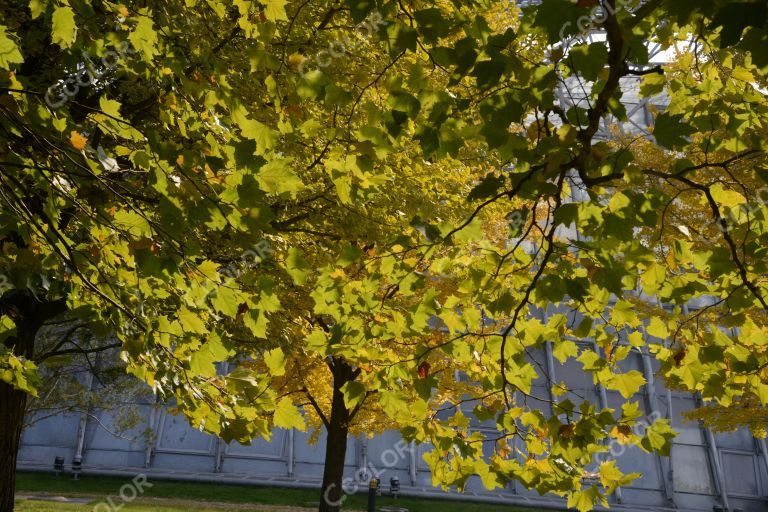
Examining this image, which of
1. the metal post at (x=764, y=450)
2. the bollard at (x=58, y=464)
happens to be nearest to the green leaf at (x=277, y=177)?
the bollard at (x=58, y=464)

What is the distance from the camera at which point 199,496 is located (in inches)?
560

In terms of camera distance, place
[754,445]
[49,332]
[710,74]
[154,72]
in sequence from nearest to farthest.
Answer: [154,72] → [710,74] → [49,332] → [754,445]

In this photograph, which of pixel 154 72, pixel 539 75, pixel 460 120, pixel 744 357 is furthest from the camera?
pixel 154 72

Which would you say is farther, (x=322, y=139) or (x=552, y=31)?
(x=322, y=139)

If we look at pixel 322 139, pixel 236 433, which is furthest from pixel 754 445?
pixel 236 433

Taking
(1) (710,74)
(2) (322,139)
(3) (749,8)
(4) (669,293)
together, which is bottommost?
(4) (669,293)

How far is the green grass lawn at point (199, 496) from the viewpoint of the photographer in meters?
12.7

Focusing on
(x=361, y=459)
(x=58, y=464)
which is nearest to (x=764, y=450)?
(x=361, y=459)

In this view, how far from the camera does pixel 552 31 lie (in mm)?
1712

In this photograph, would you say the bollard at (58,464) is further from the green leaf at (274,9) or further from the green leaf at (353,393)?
the green leaf at (274,9)

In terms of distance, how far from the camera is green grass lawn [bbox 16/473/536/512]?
1266 centimetres

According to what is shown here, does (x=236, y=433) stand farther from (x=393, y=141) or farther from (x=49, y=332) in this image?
(x=49, y=332)

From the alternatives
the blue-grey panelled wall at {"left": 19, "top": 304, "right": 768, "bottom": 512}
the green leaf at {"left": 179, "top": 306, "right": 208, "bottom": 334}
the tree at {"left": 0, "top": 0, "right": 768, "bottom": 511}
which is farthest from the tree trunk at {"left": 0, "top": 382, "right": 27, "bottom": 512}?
the blue-grey panelled wall at {"left": 19, "top": 304, "right": 768, "bottom": 512}

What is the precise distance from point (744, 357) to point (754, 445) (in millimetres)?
18909
